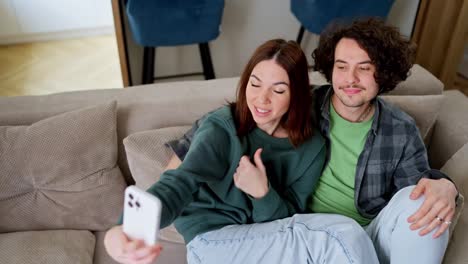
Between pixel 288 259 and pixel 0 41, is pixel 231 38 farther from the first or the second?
pixel 0 41

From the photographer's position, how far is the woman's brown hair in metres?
1.05

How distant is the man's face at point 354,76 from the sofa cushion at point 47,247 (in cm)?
88

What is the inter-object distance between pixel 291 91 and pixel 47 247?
84 centimetres

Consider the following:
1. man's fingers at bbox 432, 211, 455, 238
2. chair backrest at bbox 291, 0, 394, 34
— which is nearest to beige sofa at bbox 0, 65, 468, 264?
man's fingers at bbox 432, 211, 455, 238

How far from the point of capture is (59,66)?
322 centimetres

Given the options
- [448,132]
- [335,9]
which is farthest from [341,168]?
[335,9]

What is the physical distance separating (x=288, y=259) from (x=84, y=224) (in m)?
0.68

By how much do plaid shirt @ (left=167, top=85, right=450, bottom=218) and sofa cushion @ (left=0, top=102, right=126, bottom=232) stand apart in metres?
0.26

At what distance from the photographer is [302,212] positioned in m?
1.23

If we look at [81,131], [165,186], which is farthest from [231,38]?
[165,186]

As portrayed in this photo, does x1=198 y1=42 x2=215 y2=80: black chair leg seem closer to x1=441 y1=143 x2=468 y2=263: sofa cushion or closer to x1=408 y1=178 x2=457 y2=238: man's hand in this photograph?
x1=441 y1=143 x2=468 y2=263: sofa cushion

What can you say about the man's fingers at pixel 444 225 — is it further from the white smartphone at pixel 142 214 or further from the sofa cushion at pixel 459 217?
the white smartphone at pixel 142 214

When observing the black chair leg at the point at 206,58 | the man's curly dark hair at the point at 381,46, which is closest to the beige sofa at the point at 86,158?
the man's curly dark hair at the point at 381,46

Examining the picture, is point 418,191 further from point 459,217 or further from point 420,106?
point 420,106
